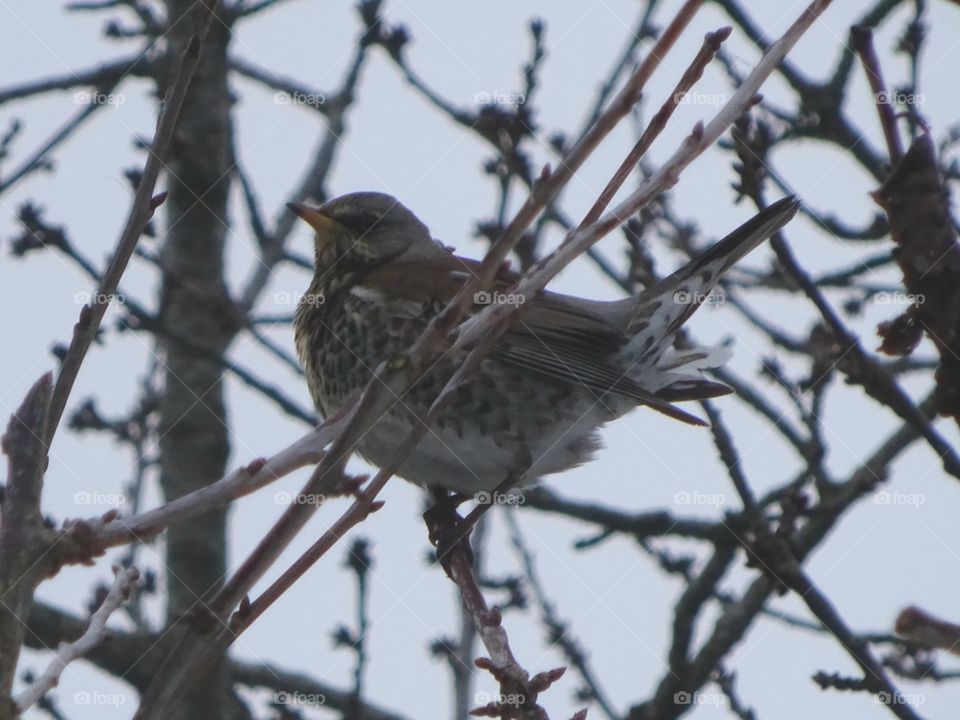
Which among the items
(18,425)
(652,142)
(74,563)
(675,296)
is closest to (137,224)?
(18,425)

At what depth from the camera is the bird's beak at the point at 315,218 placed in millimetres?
6145

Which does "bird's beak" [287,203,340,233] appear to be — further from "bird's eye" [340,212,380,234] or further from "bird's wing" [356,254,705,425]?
"bird's wing" [356,254,705,425]

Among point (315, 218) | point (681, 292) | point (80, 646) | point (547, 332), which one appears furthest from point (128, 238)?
point (315, 218)

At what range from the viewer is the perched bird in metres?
5.27

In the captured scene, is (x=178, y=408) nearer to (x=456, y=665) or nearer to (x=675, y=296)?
(x=456, y=665)

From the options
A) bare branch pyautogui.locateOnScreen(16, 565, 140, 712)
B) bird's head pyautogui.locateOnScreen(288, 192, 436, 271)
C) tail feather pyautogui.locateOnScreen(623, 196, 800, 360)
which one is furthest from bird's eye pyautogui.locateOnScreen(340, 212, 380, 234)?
bare branch pyautogui.locateOnScreen(16, 565, 140, 712)

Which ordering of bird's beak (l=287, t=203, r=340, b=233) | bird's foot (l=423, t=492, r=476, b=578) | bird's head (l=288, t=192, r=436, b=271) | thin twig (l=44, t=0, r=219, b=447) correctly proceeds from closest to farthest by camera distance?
thin twig (l=44, t=0, r=219, b=447), bird's foot (l=423, t=492, r=476, b=578), bird's beak (l=287, t=203, r=340, b=233), bird's head (l=288, t=192, r=436, b=271)

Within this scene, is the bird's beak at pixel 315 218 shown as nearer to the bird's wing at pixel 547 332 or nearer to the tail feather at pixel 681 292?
the bird's wing at pixel 547 332

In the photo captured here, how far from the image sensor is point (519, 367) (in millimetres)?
5605

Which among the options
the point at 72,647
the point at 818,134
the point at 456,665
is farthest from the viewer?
the point at 818,134

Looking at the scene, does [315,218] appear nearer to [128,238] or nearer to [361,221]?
[361,221]

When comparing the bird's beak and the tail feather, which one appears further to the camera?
the bird's beak

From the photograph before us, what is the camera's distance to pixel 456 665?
4930mm

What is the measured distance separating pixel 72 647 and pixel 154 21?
18.5 feet
